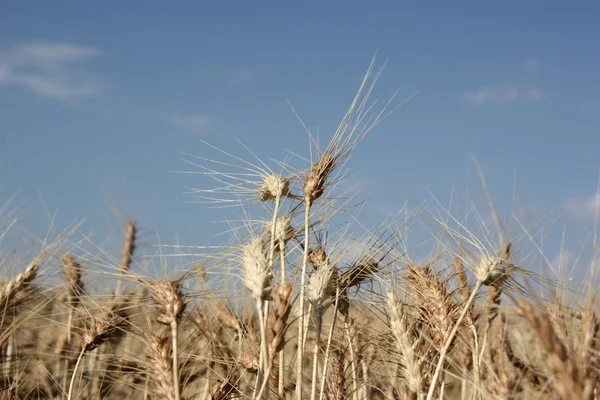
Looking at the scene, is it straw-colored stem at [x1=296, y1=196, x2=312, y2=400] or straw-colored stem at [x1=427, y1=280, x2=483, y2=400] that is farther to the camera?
straw-colored stem at [x1=296, y1=196, x2=312, y2=400]

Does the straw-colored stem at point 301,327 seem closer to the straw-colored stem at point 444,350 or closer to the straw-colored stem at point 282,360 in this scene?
the straw-colored stem at point 282,360

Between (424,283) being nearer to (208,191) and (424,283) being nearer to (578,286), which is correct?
(578,286)

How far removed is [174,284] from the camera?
227 centimetres

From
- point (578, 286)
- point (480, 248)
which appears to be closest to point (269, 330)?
point (480, 248)

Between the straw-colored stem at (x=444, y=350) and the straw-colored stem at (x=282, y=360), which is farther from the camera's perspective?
the straw-colored stem at (x=282, y=360)

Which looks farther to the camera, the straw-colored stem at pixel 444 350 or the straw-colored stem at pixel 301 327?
the straw-colored stem at pixel 301 327

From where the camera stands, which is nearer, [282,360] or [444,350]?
[444,350]

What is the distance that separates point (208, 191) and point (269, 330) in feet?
5.15

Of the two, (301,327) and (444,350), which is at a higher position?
(301,327)

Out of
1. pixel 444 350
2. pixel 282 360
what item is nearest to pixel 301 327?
pixel 282 360

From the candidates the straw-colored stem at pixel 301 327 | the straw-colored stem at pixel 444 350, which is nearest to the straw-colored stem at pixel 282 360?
the straw-colored stem at pixel 301 327

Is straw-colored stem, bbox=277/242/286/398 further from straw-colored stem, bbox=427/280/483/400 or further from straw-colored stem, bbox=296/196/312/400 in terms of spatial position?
straw-colored stem, bbox=427/280/483/400

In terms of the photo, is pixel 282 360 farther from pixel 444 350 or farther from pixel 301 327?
pixel 444 350

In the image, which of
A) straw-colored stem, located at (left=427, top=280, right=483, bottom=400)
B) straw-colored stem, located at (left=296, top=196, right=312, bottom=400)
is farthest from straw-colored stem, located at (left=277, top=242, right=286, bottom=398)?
straw-colored stem, located at (left=427, top=280, right=483, bottom=400)
